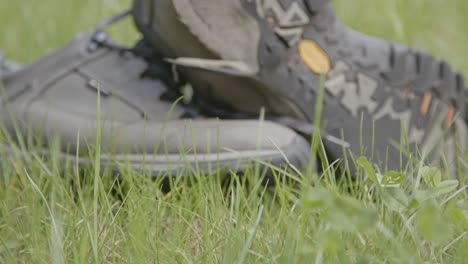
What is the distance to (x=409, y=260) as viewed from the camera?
68 centimetres

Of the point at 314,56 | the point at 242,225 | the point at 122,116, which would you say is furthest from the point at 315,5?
the point at 242,225

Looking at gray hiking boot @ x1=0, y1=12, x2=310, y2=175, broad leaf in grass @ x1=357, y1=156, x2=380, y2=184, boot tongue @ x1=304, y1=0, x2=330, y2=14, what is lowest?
gray hiking boot @ x1=0, y1=12, x2=310, y2=175

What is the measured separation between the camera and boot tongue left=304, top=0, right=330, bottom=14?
138 centimetres

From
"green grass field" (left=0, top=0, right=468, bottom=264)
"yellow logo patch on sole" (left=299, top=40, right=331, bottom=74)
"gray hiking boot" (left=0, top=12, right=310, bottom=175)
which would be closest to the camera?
"green grass field" (left=0, top=0, right=468, bottom=264)

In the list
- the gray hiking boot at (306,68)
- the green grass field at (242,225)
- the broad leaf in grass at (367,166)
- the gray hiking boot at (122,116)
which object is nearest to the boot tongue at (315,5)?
the gray hiking boot at (306,68)

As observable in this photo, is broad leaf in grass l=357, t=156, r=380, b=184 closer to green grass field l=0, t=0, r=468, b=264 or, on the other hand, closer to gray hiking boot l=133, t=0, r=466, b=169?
green grass field l=0, t=0, r=468, b=264

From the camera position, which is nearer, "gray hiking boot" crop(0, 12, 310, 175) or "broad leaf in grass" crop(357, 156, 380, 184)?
"broad leaf in grass" crop(357, 156, 380, 184)

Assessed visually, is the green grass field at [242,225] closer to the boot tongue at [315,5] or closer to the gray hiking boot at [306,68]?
the gray hiking boot at [306,68]

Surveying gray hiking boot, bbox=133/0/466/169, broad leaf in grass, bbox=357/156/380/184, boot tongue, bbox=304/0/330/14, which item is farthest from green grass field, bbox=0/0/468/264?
boot tongue, bbox=304/0/330/14

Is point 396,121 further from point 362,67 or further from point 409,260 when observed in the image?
point 409,260

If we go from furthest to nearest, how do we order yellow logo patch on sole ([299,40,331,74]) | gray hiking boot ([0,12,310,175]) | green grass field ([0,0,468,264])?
yellow logo patch on sole ([299,40,331,74])
gray hiking boot ([0,12,310,175])
green grass field ([0,0,468,264])

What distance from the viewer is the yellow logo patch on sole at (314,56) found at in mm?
1406

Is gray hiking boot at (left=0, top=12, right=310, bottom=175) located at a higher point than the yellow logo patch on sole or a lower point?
lower

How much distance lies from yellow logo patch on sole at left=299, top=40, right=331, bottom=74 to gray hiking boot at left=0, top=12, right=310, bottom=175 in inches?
6.4
